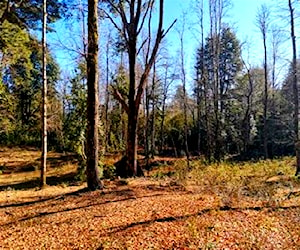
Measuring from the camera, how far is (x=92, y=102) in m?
7.94

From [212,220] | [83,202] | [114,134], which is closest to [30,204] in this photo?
[83,202]

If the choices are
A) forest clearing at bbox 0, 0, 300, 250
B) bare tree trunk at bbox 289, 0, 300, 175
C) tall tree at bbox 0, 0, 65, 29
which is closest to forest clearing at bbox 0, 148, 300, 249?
forest clearing at bbox 0, 0, 300, 250

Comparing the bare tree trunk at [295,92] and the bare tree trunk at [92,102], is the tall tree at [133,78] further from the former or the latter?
the bare tree trunk at [295,92]

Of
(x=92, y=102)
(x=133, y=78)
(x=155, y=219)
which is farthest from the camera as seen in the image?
(x=133, y=78)

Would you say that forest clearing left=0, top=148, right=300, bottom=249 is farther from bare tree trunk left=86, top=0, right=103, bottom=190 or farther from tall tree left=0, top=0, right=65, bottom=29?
tall tree left=0, top=0, right=65, bottom=29

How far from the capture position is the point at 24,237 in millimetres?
4840

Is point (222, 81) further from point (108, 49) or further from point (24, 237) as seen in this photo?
point (24, 237)

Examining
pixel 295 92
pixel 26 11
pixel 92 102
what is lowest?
pixel 92 102

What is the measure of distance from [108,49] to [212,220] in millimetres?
22416

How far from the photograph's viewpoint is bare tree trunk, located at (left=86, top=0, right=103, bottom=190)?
7.94m

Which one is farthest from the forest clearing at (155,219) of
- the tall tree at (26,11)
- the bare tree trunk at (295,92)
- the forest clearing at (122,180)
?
the tall tree at (26,11)

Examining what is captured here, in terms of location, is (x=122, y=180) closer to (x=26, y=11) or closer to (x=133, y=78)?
(x=133, y=78)

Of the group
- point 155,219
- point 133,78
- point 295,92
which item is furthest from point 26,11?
point 295,92

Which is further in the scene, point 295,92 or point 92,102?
point 295,92
